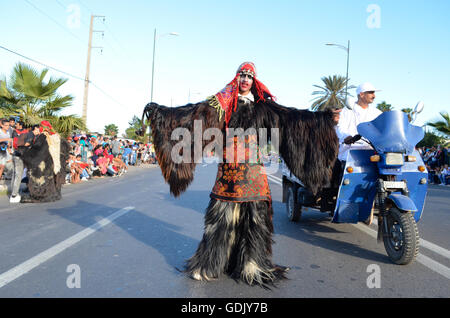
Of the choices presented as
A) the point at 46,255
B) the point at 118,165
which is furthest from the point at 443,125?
the point at 46,255

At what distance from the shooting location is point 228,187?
342 cm

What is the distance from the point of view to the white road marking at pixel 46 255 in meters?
3.47

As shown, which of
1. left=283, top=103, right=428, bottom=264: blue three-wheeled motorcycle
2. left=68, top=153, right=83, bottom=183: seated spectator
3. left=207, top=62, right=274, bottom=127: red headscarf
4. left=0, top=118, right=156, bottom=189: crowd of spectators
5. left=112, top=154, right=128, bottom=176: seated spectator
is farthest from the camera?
left=112, top=154, right=128, bottom=176: seated spectator

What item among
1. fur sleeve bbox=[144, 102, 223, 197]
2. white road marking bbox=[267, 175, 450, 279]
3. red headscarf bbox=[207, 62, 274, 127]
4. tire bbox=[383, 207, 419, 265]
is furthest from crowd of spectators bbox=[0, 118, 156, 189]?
white road marking bbox=[267, 175, 450, 279]

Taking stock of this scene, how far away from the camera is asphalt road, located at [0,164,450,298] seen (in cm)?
324

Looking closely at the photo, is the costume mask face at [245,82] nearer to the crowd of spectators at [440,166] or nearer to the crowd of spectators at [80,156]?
the crowd of spectators at [80,156]

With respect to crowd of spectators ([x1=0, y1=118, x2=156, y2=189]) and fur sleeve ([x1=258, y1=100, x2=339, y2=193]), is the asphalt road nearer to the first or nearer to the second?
fur sleeve ([x1=258, y1=100, x2=339, y2=193])

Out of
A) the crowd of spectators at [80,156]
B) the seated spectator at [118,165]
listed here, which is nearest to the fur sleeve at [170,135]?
the crowd of spectators at [80,156]

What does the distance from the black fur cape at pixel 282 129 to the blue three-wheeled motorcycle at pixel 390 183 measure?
1.04 meters

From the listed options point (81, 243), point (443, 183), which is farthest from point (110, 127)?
point (81, 243)

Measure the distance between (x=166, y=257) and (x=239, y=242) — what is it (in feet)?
3.71

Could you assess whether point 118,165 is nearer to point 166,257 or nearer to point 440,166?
point 166,257

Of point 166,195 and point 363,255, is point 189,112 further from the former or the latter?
point 166,195
